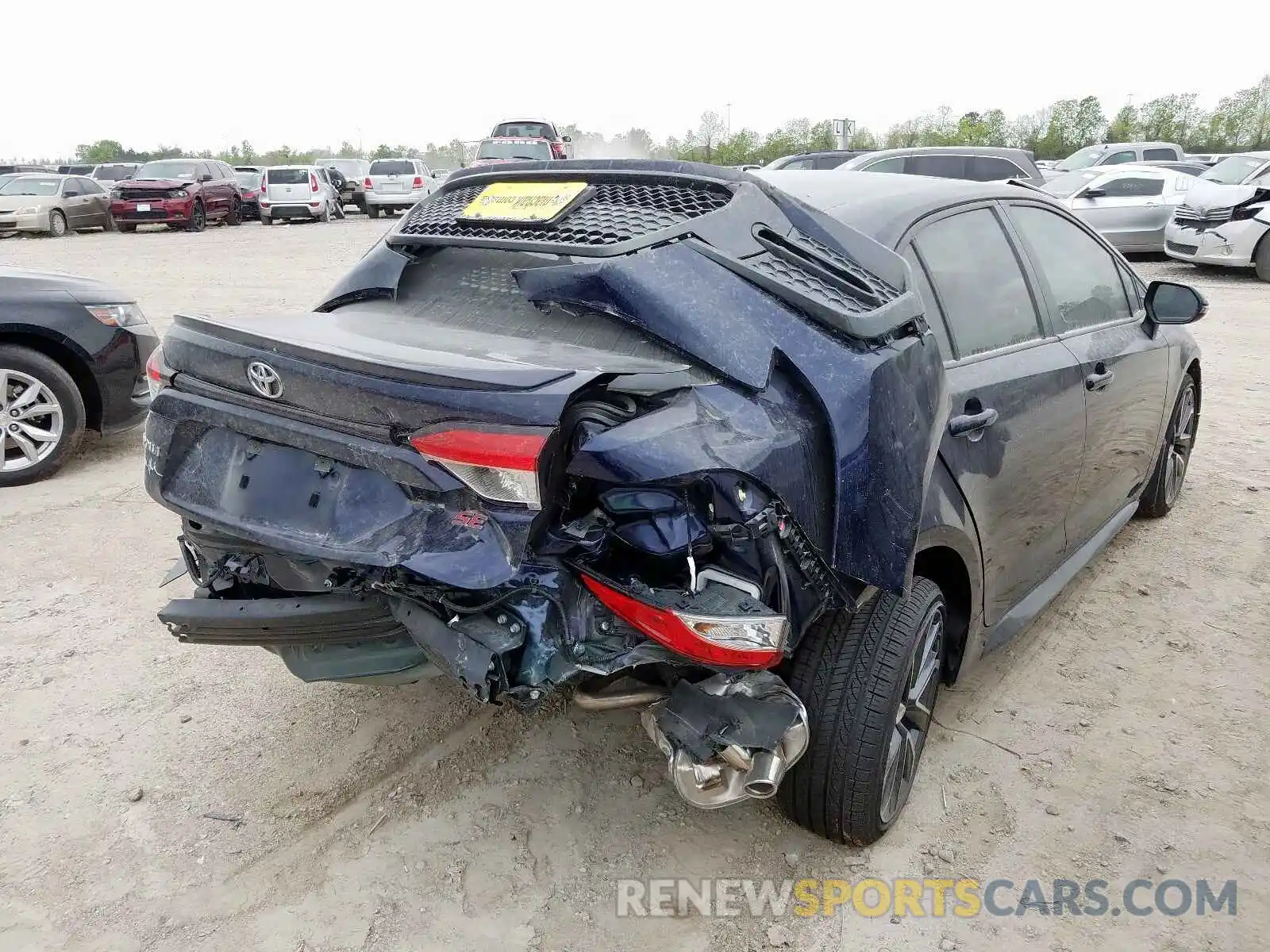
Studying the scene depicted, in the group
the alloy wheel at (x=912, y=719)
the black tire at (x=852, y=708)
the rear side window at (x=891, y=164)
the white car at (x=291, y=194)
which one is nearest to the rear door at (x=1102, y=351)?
the alloy wheel at (x=912, y=719)

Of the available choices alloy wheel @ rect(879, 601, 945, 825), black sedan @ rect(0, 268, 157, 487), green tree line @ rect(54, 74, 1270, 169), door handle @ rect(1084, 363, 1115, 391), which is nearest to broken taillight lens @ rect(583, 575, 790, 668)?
alloy wheel @ rect(879, 601, 945, 825)

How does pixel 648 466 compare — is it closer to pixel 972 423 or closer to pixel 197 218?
pixel 972 423

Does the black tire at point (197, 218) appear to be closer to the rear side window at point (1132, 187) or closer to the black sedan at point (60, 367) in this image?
the black sedan at point (60, 367)

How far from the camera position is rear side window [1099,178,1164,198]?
14.7 metres

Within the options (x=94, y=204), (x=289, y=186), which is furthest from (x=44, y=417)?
(x=289, y=186)

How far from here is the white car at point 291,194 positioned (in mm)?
24953

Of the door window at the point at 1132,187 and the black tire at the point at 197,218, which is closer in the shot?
the door window at the point at 1132,187

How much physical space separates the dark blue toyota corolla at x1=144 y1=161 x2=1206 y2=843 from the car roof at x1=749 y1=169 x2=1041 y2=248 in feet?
0.06

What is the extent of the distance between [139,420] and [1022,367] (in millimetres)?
5145

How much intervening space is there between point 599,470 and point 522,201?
Result: 1.21 m

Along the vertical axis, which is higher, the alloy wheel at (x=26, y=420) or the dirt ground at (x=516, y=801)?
the alloy wheel at (x=26, y=420)

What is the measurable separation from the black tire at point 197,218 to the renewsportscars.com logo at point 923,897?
2437cm

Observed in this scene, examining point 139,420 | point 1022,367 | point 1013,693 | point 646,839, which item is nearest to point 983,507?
point 1022,367

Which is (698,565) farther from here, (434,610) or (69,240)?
(69,240)
